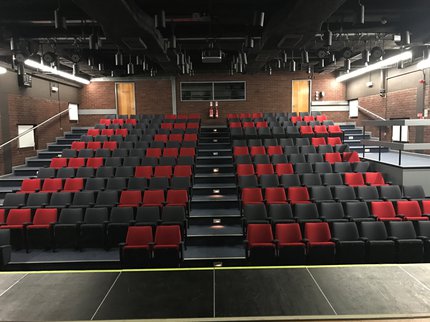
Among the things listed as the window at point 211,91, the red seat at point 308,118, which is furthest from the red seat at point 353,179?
the window at point 211,91

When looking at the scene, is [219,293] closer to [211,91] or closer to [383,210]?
[383,210]

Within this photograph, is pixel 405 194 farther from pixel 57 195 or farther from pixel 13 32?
pixel 13 32

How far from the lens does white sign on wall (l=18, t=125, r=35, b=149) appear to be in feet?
33.0

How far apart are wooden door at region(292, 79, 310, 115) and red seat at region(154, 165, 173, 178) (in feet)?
30.4

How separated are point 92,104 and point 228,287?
14.1 meters

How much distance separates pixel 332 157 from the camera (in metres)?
8.62

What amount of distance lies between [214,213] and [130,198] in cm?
176

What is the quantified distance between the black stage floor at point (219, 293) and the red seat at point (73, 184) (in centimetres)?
434

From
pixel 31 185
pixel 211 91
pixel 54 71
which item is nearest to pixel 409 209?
pixel 31 185

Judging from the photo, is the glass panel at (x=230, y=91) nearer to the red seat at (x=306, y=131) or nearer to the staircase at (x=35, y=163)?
the red seat at (x=306, y=131)

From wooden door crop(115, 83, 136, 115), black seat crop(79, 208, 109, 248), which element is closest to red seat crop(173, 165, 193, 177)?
black seat crop(79, 208, 109, 248)

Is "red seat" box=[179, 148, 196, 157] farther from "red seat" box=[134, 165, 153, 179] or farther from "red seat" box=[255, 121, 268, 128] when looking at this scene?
"red seat" box=[255, 121, 268, 128]

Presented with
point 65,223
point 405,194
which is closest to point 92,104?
point 65,223

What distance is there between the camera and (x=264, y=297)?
2664 mm
